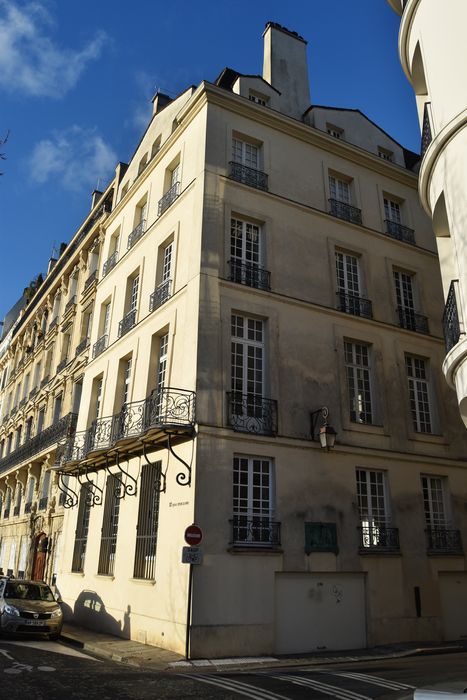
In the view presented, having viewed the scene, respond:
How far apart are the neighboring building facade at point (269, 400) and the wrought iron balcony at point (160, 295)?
92 millimetres

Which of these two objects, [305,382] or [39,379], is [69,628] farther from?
[39,379]

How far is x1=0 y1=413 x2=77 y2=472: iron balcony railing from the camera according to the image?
69.2 feet

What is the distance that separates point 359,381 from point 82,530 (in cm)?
972

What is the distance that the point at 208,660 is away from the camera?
1088 cm

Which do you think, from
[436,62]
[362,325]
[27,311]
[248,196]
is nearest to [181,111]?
[248,196]

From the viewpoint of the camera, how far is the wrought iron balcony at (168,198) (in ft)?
55.1

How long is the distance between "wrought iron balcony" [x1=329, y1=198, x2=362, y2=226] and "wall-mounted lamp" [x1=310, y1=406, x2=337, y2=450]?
6406 mm

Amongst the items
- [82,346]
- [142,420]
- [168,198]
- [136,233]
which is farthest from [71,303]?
[142,420]

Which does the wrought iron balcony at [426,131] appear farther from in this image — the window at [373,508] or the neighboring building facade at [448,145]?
the window at [373,508]

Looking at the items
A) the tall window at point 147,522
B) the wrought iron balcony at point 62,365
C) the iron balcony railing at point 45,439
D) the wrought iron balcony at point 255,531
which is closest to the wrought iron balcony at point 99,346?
the iron balcony railing at point 45,439

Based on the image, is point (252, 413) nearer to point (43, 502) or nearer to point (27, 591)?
point (27, 591)

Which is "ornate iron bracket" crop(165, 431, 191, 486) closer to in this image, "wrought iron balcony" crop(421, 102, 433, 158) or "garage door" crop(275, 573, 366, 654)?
"garage door" crop(275, 573, 366, 654)

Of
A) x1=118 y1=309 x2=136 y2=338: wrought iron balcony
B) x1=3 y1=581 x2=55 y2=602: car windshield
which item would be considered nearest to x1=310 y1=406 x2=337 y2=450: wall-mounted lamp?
x1=118 y1=309 x2=136 y2=338: wrought iron balcony

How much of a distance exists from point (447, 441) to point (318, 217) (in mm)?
7485
